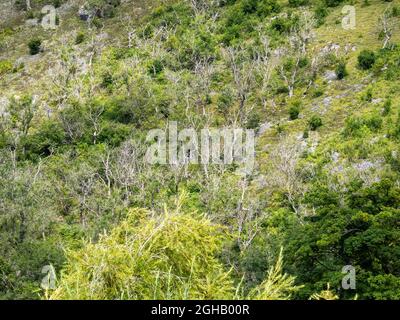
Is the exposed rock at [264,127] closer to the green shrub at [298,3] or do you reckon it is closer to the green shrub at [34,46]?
the green shrub at [298,3]

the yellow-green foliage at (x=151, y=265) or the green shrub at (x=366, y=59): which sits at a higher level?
the green shrub at (x=366, y=59)

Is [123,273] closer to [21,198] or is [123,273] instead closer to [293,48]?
[21,198]

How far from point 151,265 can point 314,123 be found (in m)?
46.8

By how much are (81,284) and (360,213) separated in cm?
1872

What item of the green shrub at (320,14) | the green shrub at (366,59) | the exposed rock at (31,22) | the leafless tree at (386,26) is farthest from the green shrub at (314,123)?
the exposed rock at (31,22)

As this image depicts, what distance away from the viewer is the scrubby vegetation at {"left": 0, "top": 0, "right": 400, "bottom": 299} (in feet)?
63.9

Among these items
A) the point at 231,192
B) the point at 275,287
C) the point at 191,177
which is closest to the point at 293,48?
the point at 191,177

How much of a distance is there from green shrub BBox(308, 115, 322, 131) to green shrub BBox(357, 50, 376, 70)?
10068 millimetres

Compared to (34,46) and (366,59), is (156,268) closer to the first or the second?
(366,59)

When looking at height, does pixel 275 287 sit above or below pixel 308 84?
below

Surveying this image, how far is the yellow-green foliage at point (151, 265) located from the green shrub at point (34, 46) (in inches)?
3065

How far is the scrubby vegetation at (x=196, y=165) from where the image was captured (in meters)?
19.5

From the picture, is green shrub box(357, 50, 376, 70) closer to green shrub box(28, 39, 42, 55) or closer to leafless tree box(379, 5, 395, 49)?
leafless tree box(379, 5, 395, 49)

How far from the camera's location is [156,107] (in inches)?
2628
